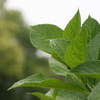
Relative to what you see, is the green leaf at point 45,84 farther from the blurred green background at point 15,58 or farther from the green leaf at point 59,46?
the blurred green background at point 15,58

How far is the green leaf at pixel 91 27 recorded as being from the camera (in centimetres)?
46

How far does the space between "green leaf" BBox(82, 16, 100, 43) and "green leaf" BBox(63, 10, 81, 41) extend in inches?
1.6

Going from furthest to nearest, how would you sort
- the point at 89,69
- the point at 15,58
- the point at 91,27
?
the point at 15,58
the point at 91,27
the point at 89,69

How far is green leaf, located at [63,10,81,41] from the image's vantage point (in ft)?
1.38

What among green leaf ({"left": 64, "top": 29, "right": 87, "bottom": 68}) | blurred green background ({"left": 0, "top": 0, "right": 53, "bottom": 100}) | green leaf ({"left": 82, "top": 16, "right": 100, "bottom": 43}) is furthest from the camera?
blurred green background ({"left": 0, "top": 0, "right": 53, "bottom": 100})

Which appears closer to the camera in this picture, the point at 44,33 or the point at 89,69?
the point at 89,69

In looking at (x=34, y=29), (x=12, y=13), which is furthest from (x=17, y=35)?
(x=34, y=29)

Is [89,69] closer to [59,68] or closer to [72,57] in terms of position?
[72,57]

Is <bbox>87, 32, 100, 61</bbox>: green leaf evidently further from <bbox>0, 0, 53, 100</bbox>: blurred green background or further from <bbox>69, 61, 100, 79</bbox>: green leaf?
<bbox>0, 0, 53, 100</bbox>: blurred green background

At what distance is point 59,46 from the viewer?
37 centimetres

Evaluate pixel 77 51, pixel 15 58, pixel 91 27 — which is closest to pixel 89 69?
pixel 77 51

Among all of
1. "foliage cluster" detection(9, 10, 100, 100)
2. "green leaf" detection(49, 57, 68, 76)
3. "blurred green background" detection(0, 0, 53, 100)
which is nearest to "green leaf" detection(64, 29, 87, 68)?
"foliage cluster" detection(9, 10, 100, 100)

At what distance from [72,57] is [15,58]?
40.2 feet

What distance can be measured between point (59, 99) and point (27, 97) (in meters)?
12.3
